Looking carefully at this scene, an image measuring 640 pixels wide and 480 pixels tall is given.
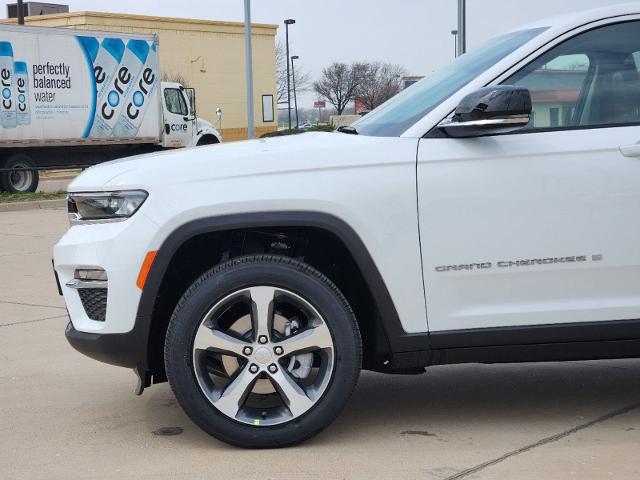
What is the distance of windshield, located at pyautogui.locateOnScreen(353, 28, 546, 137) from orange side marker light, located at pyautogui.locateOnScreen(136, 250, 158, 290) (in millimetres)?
1129

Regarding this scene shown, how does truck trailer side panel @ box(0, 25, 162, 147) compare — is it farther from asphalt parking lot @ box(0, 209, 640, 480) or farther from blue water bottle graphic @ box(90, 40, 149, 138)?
asphalt parking lot @ box(0, 209, 640, 480)

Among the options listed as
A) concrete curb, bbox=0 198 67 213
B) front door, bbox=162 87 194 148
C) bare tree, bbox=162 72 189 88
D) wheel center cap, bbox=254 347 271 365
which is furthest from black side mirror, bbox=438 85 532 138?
bare tree, bbox=162 72 189 88

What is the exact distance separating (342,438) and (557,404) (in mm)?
1200

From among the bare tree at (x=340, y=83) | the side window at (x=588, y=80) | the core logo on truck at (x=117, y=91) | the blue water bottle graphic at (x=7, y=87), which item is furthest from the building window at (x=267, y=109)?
the side window at (x=588, y=80)

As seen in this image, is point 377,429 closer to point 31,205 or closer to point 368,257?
point 368,257

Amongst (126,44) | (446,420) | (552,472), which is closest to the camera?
(552,472)

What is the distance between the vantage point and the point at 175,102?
2792 centimetres

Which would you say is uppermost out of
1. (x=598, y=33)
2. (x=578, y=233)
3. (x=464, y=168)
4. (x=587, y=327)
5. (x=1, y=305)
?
(x=598, y=33)

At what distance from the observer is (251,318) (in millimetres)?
4477

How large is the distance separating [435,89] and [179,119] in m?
23.4

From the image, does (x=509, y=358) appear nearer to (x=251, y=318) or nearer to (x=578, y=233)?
(x=578, y=233)

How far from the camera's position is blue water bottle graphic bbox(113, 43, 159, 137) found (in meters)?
25.6

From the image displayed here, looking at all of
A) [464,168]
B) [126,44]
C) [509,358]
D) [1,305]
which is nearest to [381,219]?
[464,168]

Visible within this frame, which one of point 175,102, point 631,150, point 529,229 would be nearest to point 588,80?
point 631,150
